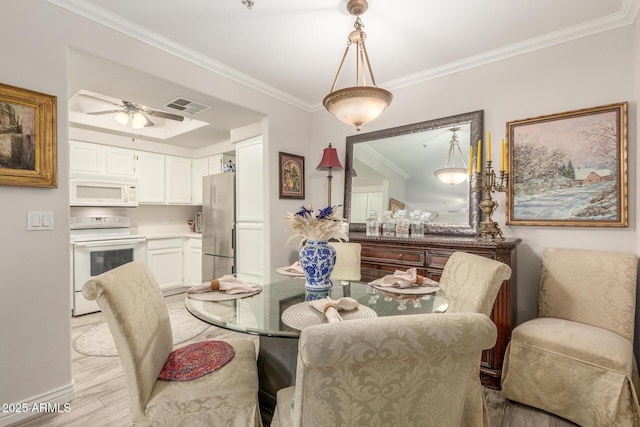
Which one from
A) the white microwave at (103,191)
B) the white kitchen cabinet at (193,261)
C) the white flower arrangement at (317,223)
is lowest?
the white kitchen cabinet at (193,261)

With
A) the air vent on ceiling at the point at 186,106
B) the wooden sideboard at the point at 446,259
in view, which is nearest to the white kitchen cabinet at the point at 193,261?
the air vent on ceiling at the point at 186,106

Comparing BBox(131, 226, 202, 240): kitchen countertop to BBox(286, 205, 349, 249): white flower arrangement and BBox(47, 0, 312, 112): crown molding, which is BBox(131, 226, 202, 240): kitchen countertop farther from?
BBox(286, 205, 349, 249): white flower arrangement

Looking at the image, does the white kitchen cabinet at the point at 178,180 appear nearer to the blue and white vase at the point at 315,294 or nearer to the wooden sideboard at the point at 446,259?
the wooden sideboard at the point at 446,259

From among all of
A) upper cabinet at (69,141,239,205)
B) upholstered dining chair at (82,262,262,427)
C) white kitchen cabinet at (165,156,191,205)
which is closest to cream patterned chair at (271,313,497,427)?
upholstered dining chair at (82,262,262,427)

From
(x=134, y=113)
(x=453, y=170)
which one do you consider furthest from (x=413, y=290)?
(x=134, y=113)

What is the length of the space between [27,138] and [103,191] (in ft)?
8.35

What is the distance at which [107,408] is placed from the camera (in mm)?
1901

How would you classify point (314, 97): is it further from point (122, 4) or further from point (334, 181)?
point (122, 4)

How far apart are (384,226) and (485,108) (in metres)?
1.36

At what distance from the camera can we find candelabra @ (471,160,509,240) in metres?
2.33

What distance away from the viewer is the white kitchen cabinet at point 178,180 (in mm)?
4867

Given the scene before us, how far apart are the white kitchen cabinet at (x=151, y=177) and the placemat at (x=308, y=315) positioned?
13.4ft

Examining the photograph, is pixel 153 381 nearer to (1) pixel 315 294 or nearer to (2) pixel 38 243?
(1) pixel 315 294

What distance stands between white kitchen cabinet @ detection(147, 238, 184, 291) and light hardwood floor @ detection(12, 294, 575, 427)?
215 cm
